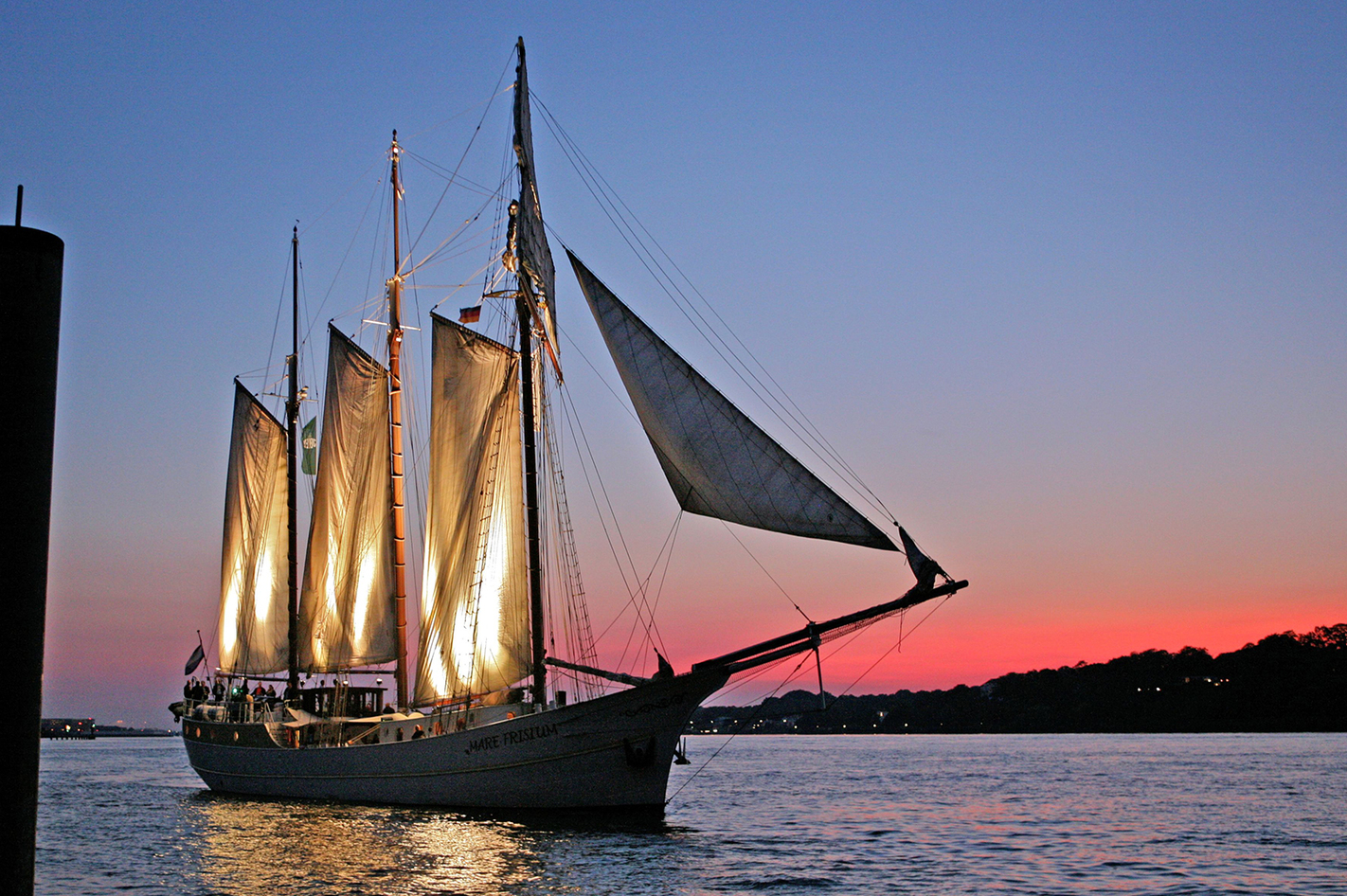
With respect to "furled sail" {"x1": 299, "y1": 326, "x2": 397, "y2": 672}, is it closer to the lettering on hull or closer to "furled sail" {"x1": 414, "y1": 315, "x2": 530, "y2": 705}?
"furled sail" {"x1": 414, "y1": 315, "x2": 530, "y2": 705}

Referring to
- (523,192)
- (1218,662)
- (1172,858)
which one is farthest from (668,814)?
(1218,662)

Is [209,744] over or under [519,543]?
under

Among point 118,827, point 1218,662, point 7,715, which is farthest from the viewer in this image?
point 1218,662

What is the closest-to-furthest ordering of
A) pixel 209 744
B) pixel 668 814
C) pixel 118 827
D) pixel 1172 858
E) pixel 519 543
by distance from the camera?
pixel 1172 858 < pixel 519 543 < pixel 118 827 < pixel 668 814 < pixel 209 744

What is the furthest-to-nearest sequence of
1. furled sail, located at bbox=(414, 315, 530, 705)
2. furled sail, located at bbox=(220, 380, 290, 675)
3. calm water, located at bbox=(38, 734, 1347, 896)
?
furled sail, located at bbox=(220, 380, 290, 675)
furled sail, located at bbox=(414, 315, 530, 705)
calm water, located at bbox=(38, 734, 1347, 896)

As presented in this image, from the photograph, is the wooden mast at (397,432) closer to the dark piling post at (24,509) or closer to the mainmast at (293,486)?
the mainmast at (293,486)

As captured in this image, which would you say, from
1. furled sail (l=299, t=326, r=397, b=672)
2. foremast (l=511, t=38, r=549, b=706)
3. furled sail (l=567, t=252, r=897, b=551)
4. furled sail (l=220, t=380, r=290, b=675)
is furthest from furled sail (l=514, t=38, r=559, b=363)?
furled sail (l=220, t=380, r=290, b=675)

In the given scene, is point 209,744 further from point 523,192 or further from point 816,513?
point 816,513

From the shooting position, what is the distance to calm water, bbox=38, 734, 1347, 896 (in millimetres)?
24703

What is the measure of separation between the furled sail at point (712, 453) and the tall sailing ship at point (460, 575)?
2.0 inches

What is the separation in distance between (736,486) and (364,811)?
18597 millimetres

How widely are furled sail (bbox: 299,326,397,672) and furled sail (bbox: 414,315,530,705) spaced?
7283mm

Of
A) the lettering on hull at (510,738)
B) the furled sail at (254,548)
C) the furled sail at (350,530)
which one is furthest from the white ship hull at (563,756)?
the furled sail at (254,548)

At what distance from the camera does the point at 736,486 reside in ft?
88.8
